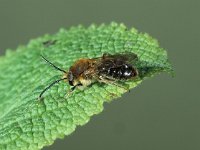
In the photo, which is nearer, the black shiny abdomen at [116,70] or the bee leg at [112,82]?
the bee leg at [112,82]

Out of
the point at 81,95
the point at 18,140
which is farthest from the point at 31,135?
the point at 81,95

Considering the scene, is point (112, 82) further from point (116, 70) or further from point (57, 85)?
point (57, 85)

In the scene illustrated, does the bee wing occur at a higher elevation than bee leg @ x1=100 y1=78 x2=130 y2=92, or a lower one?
higher

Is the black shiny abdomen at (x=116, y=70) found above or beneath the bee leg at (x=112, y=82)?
above

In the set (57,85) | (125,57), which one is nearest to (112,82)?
(125,57)

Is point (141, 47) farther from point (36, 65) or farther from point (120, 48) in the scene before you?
point (36, 65)
